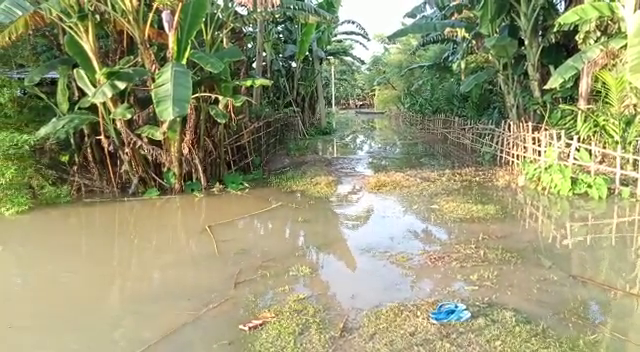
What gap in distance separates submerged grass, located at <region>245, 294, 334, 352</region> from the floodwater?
7.8 inches

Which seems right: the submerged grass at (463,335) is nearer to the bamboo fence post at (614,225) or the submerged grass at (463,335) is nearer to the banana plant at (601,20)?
the bamboo fence post at (614,225)

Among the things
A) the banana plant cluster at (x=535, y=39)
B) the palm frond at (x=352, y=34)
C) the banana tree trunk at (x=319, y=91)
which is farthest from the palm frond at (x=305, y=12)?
the banana tree trunk at (x=319, y=91)

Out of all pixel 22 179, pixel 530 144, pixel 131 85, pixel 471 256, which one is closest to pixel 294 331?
pixel 471 256

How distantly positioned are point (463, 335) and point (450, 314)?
0.31 m

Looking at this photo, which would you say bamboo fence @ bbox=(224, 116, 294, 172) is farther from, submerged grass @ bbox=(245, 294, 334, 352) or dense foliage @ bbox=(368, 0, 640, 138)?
Answer: submerged grass @ bbox=(245, 294, 334, 352)

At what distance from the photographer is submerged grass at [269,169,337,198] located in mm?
10137

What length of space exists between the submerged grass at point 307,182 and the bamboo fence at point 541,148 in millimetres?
3689

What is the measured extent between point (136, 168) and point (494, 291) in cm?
680

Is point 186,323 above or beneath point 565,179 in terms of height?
beneath

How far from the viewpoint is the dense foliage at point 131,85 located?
8320mm

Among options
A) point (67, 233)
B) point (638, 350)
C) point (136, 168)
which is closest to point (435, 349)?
point (638, 350)

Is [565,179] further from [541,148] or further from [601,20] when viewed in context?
[601,20]

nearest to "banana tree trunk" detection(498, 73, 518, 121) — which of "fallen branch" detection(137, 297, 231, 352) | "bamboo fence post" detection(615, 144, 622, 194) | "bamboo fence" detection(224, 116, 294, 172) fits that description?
"bamboo fence post" detection(615, 144, 622, 194)

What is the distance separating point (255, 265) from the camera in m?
6.29
